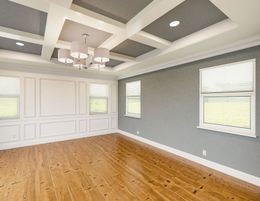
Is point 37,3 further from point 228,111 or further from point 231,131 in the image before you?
point 231,131

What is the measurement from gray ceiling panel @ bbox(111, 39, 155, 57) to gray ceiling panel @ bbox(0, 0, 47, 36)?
5.33 feet

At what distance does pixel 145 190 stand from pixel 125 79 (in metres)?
4.40

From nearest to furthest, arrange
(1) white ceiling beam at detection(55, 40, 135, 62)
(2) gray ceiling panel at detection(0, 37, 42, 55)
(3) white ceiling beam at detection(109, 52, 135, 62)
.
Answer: (1) white ceiling beam at detection(55, 40, 135, 62), (2) gray ceiling panel at detection(0, 37, 42, 55), (3) white ceiling beam at detection(109, 52, 135, 62)

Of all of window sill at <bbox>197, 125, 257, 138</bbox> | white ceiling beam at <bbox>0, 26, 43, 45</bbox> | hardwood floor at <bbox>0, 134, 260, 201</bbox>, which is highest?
white ceiling beam at <bbox>0, 26, 43, 45</bbox>

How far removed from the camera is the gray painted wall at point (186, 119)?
2.62 metres

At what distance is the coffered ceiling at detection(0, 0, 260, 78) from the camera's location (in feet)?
6.13

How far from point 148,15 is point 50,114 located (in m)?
4.51

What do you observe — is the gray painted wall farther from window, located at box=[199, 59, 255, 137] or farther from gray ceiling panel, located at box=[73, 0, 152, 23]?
gray ceiling panel, located at box=[73, 0, 152, 23]

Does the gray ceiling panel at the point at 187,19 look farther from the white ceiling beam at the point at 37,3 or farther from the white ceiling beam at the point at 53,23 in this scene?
the white ceiling beam at the point at 37,3

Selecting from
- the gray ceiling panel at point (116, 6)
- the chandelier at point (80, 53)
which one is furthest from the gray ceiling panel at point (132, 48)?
the gray ceiling panel at point (116, 6)

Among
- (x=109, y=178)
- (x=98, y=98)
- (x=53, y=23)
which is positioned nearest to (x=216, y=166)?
(x=109, y=178)

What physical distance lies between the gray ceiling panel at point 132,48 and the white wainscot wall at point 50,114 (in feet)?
8.00

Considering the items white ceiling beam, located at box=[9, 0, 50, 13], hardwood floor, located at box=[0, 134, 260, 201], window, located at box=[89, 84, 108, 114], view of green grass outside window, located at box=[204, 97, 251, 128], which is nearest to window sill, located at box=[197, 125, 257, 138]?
view of green grass outside window, located at box=[204, 97, 251, 128]

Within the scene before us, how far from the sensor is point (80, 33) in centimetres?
280
